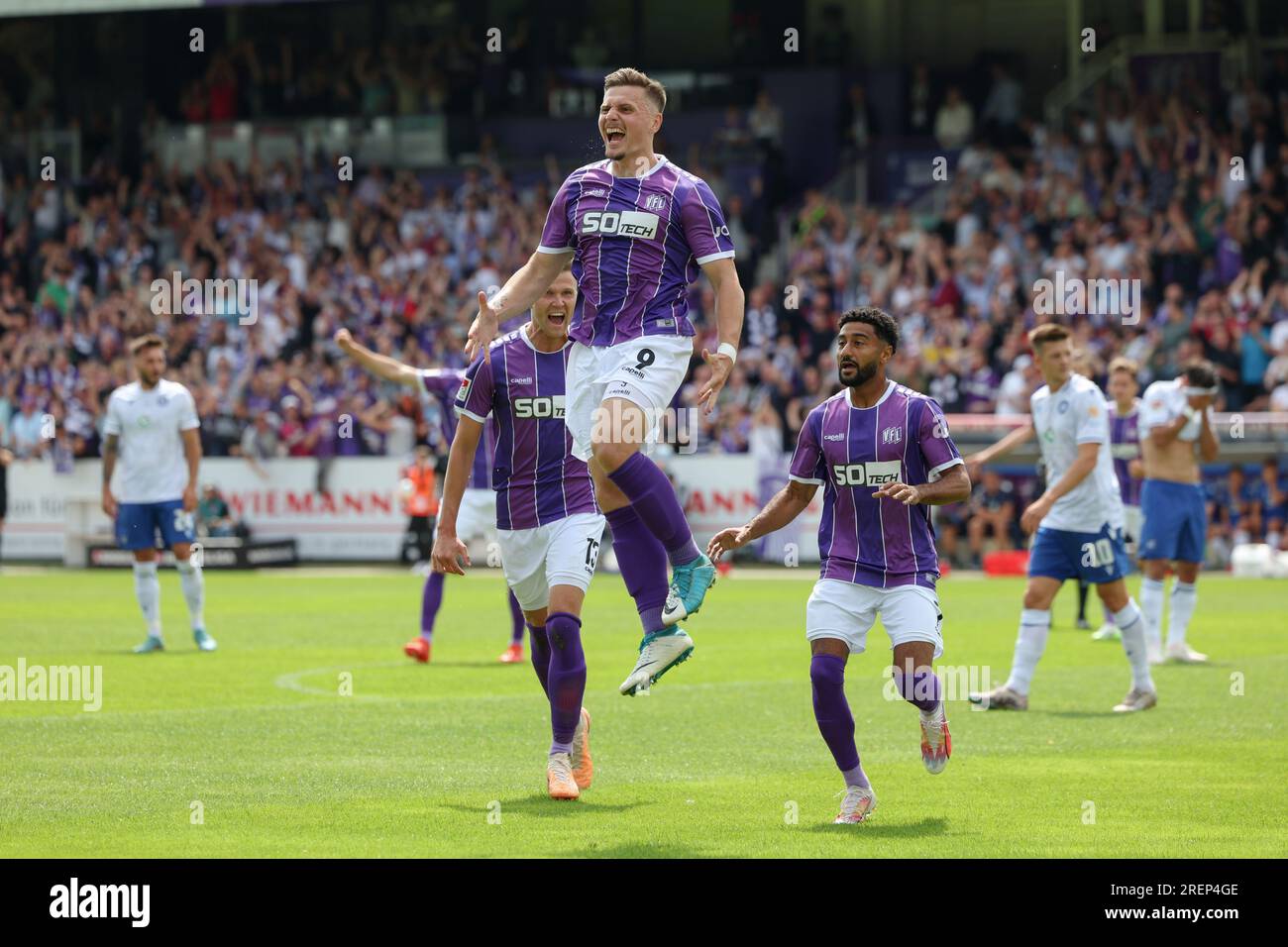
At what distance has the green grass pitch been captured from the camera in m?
7.92

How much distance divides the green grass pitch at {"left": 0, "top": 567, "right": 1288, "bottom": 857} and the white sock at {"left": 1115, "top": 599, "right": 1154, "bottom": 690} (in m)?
0.32

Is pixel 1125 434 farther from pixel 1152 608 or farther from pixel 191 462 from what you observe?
pixel 191 462

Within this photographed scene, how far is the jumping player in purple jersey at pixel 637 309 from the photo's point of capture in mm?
8461

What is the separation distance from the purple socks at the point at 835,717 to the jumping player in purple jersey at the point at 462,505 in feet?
17.7

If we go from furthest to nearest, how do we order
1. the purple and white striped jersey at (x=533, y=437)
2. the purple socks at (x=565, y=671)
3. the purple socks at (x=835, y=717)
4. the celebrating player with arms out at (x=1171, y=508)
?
the celebrating player with arms out at (x=1171, y=508) → the purple and white striped jersey at (x=533, y=437) → the purple socks at (x=565, y=671) → the purple socks at (x=835, y=717)

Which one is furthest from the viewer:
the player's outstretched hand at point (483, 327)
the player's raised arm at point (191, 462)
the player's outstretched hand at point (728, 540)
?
the player's raised arm at point (191, 462)

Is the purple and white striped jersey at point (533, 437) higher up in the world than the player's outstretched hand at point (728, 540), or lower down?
higher up

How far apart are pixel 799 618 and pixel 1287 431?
1028 centimetres

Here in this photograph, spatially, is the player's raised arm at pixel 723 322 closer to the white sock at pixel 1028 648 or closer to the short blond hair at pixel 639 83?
the short blond hair at pixel 639 83
